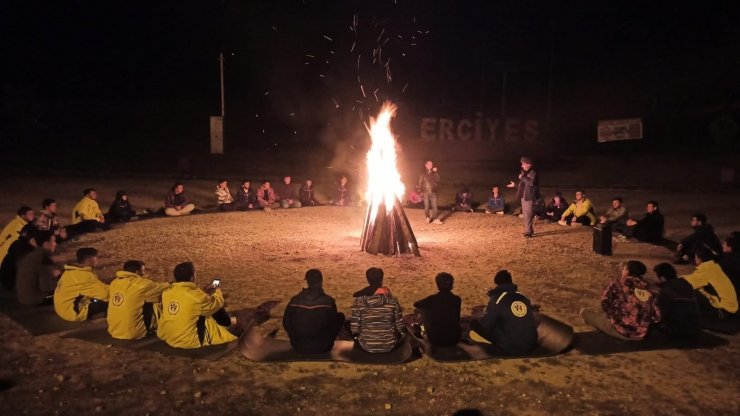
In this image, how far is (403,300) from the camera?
35.1 ft

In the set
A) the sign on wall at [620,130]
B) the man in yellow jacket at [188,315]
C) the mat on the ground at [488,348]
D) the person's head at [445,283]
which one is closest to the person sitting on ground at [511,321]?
the mat on the ground at [488,348]

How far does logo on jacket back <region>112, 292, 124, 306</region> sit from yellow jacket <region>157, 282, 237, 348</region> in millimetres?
642

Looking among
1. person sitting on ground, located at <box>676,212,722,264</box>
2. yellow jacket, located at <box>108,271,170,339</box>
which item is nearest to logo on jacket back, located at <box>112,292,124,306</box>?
yellow jacket, located at <box>108,271,170,339</box>

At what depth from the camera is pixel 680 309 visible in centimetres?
823

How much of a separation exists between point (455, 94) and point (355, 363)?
124 ft

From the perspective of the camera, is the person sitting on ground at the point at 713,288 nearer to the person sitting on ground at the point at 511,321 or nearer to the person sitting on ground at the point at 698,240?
the person sitting on ground at the point at 698,240

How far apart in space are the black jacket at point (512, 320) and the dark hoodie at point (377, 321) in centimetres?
129

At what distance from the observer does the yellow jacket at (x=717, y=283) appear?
9125 millimetres

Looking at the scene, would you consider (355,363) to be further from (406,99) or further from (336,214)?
(406,99)

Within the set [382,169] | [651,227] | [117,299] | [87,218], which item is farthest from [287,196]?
[117,299]

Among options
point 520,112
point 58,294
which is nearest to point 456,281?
point 58,294

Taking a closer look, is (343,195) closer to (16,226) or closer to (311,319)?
(16,226)

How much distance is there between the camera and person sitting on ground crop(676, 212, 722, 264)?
1227 cm

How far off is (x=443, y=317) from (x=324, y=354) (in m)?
1.66
